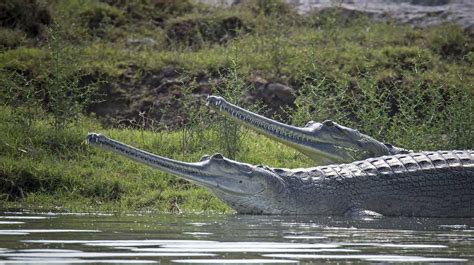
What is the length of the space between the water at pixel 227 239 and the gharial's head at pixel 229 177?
0.76 feet

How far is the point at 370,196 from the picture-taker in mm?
10266

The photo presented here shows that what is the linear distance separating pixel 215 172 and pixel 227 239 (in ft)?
7.56

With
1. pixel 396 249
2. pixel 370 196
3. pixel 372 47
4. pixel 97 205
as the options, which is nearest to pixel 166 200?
pixel 97 205

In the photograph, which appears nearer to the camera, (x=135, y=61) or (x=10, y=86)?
(x=10, y=86)

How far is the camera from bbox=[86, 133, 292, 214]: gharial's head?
30.8 feet

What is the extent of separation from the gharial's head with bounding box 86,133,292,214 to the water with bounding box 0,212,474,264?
0.23 metres

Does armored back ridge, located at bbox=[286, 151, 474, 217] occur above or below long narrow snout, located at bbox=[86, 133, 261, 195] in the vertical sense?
below

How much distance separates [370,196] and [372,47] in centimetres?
654

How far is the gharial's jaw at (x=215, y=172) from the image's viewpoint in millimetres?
9336

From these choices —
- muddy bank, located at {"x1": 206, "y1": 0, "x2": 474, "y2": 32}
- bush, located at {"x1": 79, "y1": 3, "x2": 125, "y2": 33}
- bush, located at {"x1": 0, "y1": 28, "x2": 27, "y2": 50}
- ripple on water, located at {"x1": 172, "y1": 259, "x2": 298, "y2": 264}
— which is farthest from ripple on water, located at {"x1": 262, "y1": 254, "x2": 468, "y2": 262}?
muddy bank, located at {"x1": 206, "y1": 0, "x2": 474, "y2": 32}

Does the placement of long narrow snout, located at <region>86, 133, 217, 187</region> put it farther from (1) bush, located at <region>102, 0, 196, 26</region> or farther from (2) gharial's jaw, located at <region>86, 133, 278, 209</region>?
(1) bush, located at <region>102, 0, 196, 26</region>

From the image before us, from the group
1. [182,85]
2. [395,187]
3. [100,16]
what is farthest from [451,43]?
[395,187]

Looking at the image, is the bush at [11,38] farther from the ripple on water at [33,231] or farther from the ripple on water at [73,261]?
the ripple on water at [73,261]

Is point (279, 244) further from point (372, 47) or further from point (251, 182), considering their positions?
point (372, 47)
